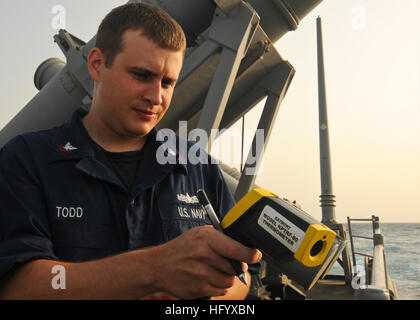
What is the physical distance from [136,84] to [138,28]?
0.73 ft

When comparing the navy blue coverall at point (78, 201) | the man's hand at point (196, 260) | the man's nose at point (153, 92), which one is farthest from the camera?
the man's nose at point (153, 92)

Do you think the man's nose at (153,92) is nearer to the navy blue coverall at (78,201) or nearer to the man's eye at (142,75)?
the man's eye at (142,75)

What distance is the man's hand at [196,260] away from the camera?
1146 mm

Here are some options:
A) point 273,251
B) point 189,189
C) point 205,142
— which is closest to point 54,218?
point 189,189

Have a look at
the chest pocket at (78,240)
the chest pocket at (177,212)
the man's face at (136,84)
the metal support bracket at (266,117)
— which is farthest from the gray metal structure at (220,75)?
the chest pocket at (78,240)

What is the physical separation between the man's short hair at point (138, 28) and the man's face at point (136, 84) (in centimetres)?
2

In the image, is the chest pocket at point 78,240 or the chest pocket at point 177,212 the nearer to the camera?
the chest pocket at point 78,240

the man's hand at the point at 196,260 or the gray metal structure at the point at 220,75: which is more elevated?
the gray metal structure at the point at 220,75

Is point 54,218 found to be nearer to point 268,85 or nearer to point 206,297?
point 206,297

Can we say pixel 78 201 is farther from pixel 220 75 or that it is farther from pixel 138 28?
pixel 220 75

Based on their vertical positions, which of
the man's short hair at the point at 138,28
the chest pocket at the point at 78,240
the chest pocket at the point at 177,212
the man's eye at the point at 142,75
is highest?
the man's short hair at the point at 138,28

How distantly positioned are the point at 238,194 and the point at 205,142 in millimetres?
1642
